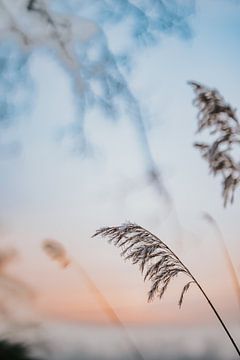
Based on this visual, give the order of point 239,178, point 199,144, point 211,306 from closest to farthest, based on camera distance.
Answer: point 239,178 < point 199,144 < point 211,306

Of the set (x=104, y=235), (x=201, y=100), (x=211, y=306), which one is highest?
(x=201, y=100)

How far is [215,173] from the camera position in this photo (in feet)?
14.1

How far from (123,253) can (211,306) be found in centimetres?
122

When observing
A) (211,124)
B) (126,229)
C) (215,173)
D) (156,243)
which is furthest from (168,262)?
(211,124)

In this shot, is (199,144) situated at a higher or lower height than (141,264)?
higher

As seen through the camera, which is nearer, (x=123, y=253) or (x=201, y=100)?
(x=201, y=100)

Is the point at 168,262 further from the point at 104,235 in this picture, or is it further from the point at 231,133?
the point at 231,133

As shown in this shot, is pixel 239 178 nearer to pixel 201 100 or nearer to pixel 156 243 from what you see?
pixel 201 100

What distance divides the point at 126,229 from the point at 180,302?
1.12 metres

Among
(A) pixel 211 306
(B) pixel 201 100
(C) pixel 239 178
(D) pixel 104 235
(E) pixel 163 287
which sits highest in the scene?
(B) pixel 201 100

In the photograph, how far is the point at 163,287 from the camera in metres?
5.22

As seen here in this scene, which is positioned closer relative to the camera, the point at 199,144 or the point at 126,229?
the point at 199,144

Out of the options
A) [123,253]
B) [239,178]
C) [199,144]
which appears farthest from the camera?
[123,253]

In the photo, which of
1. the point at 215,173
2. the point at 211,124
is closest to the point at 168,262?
the point at 215,173
